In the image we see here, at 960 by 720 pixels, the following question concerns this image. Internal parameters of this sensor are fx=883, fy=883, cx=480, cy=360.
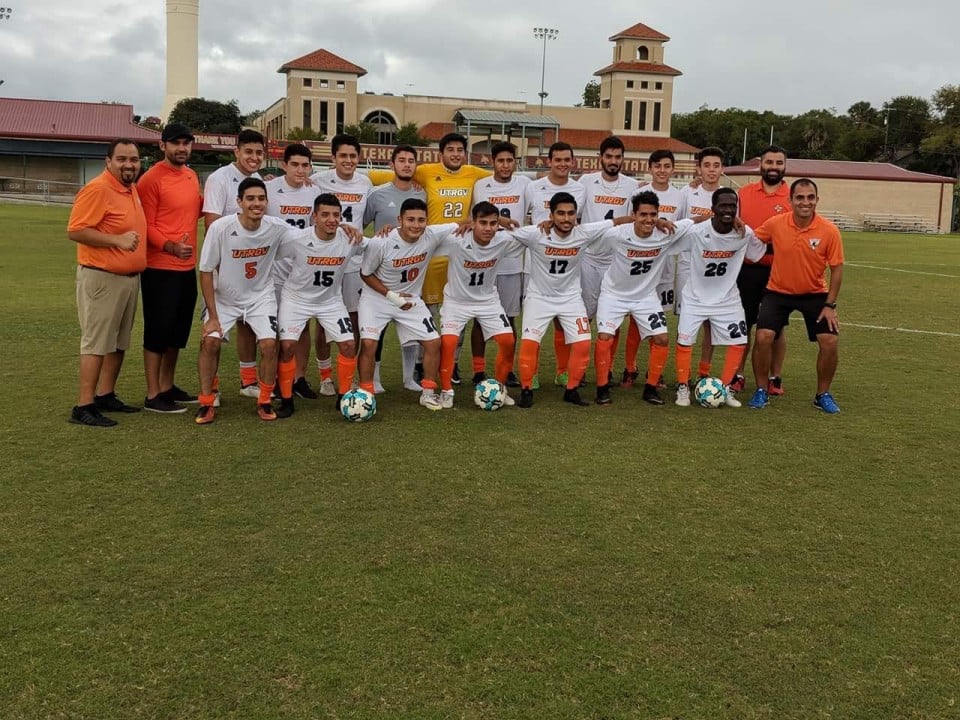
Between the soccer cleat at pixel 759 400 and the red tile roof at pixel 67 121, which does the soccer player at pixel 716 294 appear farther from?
the red tile roof at pixel 67 121

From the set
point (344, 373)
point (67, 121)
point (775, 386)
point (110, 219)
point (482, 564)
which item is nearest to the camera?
point (482, 564)

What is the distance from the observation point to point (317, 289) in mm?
6566

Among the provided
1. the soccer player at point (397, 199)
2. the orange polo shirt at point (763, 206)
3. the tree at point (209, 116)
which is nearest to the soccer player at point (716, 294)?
the orange polo shirt at point (763, 206)

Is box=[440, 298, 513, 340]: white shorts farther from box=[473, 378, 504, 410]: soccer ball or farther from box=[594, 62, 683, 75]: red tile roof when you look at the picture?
box=[594, 62, 683, 75]: red tile roof

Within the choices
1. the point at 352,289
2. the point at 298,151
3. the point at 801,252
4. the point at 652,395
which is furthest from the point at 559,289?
the point at 298,151

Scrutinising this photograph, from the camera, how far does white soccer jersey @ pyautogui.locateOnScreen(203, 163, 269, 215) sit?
652cm

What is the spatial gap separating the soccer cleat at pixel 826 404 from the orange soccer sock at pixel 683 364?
100 centimetres

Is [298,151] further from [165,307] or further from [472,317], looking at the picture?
[472,317]

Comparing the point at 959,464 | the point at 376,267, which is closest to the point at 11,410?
the point at 376,267

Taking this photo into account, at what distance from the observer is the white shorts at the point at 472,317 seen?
6.93 meters

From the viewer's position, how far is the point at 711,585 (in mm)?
3729

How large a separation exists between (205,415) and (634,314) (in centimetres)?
338

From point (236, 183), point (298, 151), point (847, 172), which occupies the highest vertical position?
point (847, 172)

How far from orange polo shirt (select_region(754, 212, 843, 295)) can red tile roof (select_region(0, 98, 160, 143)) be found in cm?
4371
